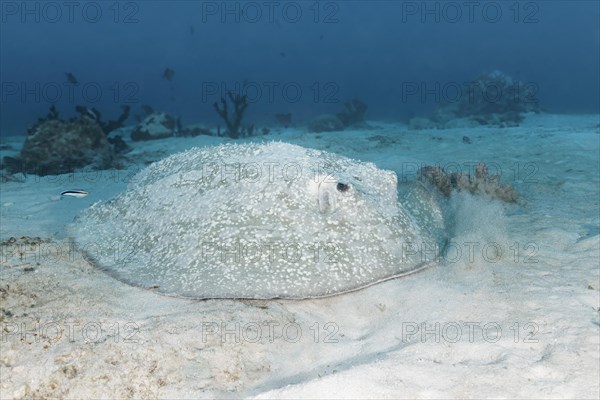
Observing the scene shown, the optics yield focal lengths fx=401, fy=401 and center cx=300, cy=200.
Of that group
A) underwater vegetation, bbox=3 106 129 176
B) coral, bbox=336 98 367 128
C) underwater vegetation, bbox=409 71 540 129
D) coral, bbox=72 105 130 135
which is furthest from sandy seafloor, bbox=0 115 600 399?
coral, bbox=336 98 367 128

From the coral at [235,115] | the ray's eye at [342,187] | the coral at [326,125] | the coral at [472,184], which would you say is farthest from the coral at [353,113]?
the ray's eye at [342,187]

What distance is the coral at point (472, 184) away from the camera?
6.31 meters

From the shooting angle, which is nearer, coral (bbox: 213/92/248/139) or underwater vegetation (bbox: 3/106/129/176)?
underwater vegetation (bbox: 3/106/129/176)

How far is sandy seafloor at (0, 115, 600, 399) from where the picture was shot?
2631mm

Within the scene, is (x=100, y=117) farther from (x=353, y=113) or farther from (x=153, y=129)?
(x=353, y=113)

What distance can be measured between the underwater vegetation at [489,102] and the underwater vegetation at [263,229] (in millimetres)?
18884

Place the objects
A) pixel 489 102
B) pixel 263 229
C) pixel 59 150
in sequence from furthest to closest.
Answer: pixel 489 102 < pixel 59 150 < pixel 263 229

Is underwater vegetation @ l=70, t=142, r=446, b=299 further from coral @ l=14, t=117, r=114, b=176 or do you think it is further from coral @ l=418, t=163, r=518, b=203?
coral @ l=14, t=117, r=114, b=176

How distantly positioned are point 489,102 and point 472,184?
20073 mm

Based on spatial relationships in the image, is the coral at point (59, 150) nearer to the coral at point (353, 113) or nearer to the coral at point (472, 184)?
the coral at point (472, 184)

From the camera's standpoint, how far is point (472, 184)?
6523 millimetres

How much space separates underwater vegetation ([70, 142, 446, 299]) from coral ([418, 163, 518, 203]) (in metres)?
1.95

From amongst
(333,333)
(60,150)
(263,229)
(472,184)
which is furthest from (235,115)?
(333,333)

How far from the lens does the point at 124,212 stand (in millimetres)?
4586
